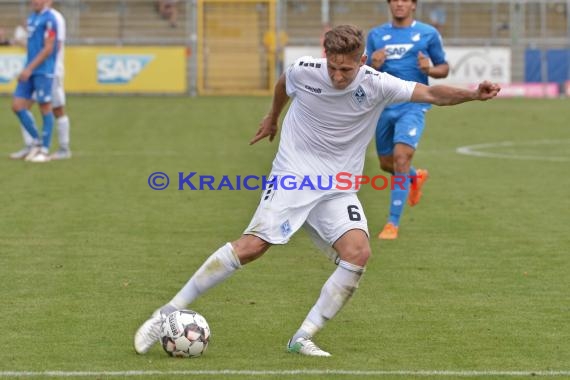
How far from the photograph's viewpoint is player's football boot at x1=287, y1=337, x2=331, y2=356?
23.0ft

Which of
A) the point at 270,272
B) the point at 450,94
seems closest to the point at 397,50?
the point at 270,272

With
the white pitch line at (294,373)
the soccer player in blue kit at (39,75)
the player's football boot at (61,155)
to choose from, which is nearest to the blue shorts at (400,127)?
the white pitch line at (294,373)

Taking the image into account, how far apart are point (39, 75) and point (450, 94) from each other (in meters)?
11.8

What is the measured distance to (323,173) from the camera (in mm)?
7254

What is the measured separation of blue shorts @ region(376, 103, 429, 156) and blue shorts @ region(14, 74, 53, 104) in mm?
7164

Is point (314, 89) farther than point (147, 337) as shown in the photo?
Yes

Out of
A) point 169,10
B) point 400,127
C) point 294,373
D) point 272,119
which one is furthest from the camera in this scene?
point 169,10

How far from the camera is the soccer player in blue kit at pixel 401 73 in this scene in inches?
467

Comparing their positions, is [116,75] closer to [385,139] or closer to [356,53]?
[385,139]

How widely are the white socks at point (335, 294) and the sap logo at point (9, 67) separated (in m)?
27.9

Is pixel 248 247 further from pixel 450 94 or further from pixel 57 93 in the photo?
pixel 57 93

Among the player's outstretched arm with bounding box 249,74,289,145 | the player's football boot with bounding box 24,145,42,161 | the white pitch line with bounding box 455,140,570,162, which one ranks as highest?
the player's outstretched arm with bounding box 249,74,289,145

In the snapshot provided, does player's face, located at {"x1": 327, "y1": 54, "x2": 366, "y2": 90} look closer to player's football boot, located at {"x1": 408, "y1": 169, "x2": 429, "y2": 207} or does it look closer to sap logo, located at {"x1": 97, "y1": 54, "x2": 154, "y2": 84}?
player's football boot, located at {"x1": 408, "y1": 169, "x2": 429, "y2": 207}

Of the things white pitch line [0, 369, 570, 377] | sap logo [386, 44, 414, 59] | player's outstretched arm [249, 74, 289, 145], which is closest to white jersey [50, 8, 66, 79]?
sap logo [386, 44, 414, 59]
